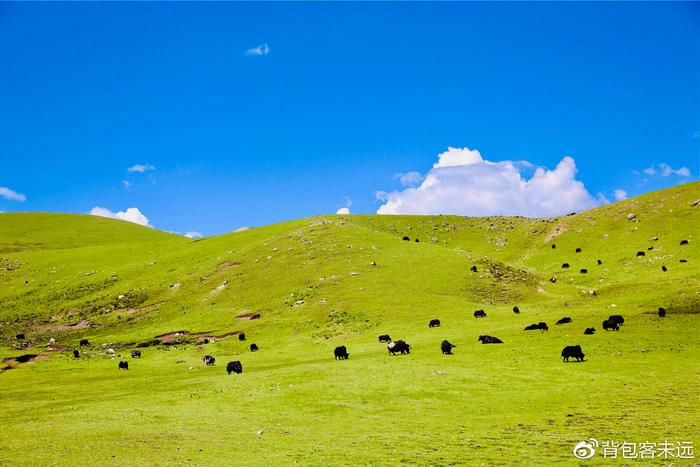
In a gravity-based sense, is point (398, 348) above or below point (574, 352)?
above

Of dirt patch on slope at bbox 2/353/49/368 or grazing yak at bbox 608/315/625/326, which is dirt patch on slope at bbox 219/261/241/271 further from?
grazing yak at bbox 608/315/625/326

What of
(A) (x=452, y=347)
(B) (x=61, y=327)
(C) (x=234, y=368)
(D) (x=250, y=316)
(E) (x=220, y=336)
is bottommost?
(C) (x=234, y=368)

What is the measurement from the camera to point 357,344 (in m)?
55.4

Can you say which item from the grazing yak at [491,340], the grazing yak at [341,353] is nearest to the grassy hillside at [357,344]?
the grazing yak at [491,340]

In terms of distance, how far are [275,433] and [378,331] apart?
117ft

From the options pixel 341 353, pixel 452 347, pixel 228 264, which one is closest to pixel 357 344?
pixel 341 353

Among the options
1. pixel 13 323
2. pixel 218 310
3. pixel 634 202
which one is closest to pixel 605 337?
pixel 218 310

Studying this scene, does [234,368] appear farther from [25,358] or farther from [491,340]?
[25,358]

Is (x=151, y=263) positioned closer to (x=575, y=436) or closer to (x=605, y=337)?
(x=605, y=337)

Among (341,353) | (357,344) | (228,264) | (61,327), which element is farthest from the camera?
(228,264)

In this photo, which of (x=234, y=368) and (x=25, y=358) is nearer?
(x=234, y=368)

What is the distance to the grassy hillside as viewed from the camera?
23016 mm

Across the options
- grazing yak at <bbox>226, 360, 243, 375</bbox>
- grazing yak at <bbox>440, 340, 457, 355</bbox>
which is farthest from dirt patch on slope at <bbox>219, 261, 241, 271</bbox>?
grazing yak at <bbox>440, 340, 457, 355</bbox>

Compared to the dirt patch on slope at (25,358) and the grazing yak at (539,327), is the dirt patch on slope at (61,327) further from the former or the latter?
the grazing yak at (539,327)
